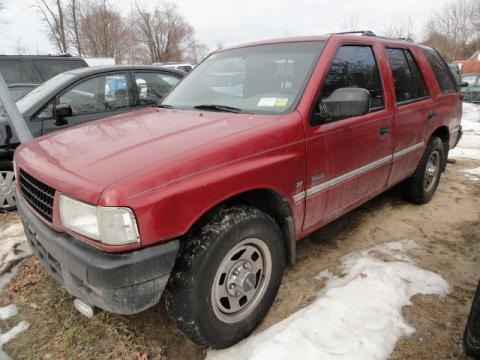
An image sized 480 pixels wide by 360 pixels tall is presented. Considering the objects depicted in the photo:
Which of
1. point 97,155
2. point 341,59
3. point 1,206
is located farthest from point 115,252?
point 1,206

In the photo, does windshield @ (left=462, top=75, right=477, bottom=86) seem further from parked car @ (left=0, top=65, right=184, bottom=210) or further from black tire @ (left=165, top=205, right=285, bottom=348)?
black tire @ (left=165, top=205, right=285, bottom=348)

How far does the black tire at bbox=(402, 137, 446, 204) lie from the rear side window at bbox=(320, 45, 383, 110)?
126cm

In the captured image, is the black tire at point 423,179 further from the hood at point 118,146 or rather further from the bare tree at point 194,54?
the bare tree at point 194,54

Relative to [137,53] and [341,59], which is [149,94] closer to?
[341,59]

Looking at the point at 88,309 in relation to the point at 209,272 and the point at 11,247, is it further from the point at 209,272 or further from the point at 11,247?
the point at 11,247

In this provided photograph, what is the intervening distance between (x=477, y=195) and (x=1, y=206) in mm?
5829

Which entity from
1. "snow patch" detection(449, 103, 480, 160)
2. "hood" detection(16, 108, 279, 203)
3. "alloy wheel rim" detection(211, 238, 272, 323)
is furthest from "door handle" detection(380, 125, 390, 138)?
"snow patch" detection(449, 103, 480, 160)

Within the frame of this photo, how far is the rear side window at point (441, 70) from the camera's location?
4195 mm

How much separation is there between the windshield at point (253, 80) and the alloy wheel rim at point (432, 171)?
7.58ft

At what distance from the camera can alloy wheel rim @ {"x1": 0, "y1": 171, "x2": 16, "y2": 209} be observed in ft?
14.4

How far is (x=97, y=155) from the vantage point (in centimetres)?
209

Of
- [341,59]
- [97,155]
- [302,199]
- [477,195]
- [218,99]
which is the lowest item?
[477,195]

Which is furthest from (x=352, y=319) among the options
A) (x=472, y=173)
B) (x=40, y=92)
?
(x=40, y=92)

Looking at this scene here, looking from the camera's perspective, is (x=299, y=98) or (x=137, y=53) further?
(x=137, y=53)
